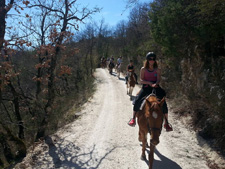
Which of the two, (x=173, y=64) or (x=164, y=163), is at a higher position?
(x=173, y=64)

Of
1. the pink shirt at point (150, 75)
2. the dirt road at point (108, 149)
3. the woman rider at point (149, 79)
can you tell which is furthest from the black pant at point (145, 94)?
the dirt road at point (108, 149)

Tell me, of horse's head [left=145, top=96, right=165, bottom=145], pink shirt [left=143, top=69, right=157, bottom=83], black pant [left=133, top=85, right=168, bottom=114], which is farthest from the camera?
pink shirt [left=143, top=69, right=157, bottom=83]

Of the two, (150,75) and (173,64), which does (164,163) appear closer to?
(150,75)

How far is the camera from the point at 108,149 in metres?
6.47

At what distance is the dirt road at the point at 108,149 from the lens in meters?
5.61

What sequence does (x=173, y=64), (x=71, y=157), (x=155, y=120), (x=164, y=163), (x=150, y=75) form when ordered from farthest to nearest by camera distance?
(x=173, y=64)
(x=71, y=157)
(x=150, y=75)
(x=164, y=163)
(x=155, y=120)

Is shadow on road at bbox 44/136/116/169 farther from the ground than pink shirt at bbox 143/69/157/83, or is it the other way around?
pink shirt at bbox 143/69/157/83

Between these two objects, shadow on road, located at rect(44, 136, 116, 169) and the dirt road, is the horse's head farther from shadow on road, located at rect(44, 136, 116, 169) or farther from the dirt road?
shadow on road, located at rect(44, 136, 116, 169)

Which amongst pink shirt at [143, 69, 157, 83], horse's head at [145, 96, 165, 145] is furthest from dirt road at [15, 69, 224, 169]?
pink shirt at [143, 69, 157, 83]

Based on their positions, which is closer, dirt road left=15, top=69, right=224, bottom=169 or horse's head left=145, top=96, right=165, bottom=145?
horse's head left=145, top=96, right=165, bottom=145

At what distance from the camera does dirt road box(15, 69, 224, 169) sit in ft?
18.4

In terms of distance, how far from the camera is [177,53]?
11383 millimetres

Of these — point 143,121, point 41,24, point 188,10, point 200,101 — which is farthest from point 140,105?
point 41,24

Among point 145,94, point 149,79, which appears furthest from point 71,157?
point 149,79
